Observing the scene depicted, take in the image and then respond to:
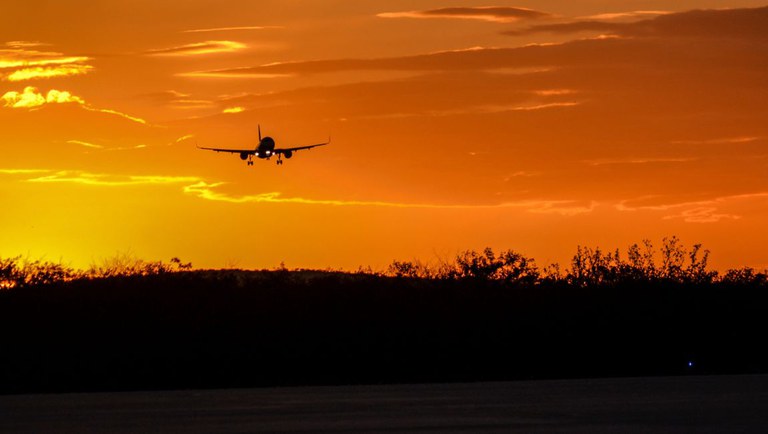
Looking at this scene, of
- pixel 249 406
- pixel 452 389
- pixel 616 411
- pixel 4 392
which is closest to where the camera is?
pixel 616 411

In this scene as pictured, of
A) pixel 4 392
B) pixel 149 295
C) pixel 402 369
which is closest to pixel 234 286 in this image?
pixel 149 295

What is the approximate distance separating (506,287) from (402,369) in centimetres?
1158

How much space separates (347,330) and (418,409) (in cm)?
2365

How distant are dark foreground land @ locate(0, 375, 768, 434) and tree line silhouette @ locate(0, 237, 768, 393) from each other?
21.4 ft

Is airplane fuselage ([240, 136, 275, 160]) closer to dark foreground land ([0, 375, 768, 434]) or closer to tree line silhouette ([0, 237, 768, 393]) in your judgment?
tree line silhouette ([0, 237, 768, 393])

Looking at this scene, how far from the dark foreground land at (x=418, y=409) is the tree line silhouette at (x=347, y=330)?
652 cm

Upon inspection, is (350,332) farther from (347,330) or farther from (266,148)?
(266,148)

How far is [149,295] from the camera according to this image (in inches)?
2445

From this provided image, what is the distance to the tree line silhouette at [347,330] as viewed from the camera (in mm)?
57531

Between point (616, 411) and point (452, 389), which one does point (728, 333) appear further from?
point (616, 411)

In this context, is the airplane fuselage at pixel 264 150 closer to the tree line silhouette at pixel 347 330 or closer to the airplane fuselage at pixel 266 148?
the airplane fuselage at pixel 266 148

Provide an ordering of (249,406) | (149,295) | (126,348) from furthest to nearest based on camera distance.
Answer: (149,295) < (126,348) < (249,406)

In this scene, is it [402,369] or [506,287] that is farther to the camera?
[506,287]

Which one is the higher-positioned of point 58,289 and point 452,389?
point 58,289
